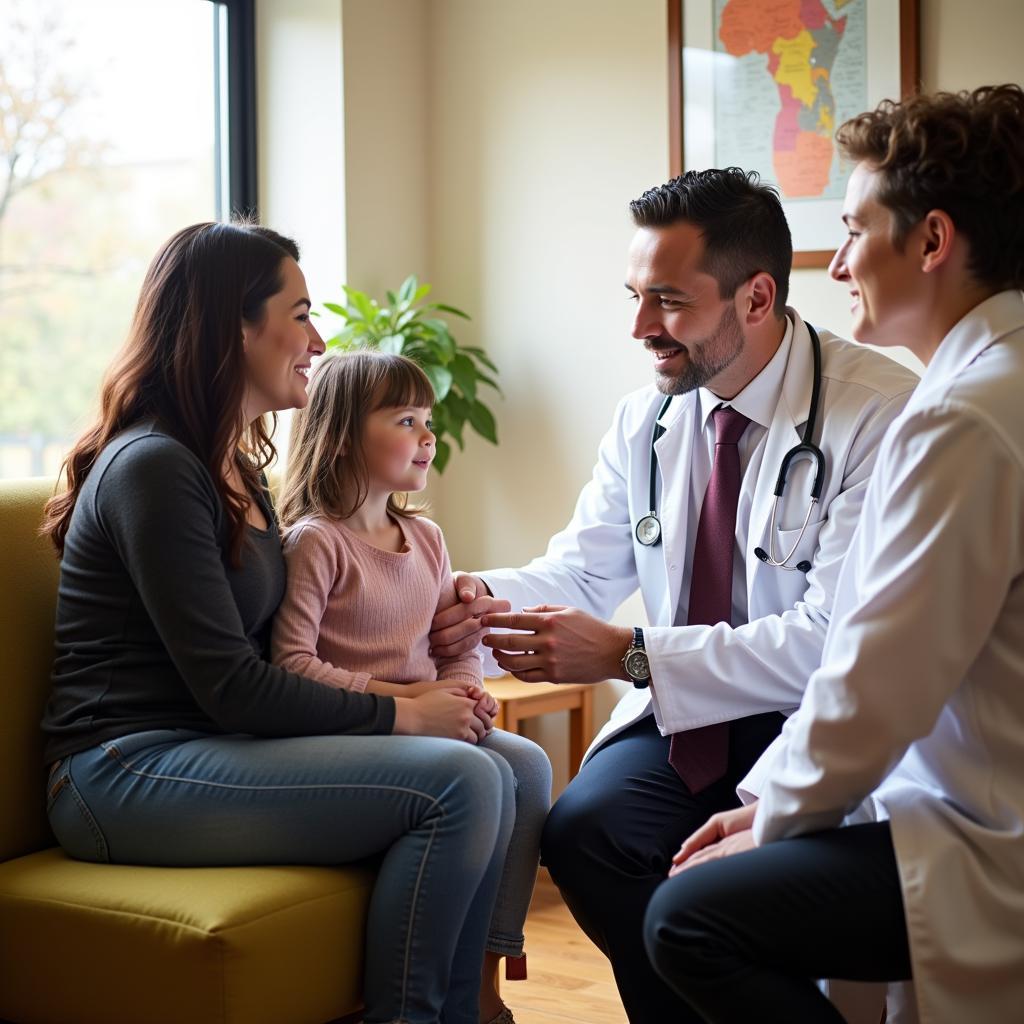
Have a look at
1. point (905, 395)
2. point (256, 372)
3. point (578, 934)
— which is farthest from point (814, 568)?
point (578, 934)

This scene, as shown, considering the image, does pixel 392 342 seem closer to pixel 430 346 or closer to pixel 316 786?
pixel 430 346

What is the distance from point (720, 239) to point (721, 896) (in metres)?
1.20

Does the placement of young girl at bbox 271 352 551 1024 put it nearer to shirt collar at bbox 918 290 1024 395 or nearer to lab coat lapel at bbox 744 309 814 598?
lab coat lapel at bbox 744 309 814 598

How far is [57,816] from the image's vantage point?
1847 mm

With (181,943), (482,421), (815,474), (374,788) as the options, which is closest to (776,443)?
(815,474)

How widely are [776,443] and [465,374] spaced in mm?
1522

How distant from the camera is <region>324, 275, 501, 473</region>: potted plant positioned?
345cm

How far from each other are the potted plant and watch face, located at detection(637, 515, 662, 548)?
4.05 ft

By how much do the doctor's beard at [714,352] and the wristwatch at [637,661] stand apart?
0.47 m

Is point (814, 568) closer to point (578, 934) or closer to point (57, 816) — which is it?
point (57, 816)

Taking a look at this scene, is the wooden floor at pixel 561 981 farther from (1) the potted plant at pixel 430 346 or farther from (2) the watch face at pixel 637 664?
(1) the potted plant at pixel 430 346

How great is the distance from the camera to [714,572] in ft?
7.12

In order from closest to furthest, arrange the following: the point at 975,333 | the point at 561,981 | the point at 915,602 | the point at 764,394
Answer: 1. the point at 915,602
2. the point at 975,333
3. the point at 764,394
4. the point at 561,981

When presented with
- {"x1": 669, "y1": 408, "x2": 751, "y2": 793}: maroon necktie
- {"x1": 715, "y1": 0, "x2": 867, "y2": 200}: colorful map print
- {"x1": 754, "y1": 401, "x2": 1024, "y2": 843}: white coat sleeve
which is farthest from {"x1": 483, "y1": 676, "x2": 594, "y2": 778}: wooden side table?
{"x1": 754, "y1": 401, "x2": 1024, "y2": 843}: white coat sleeve
